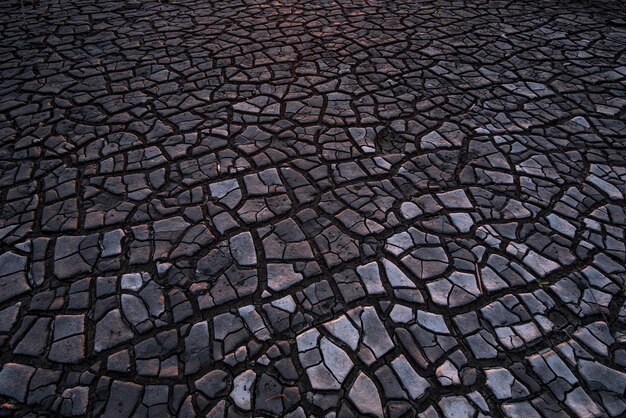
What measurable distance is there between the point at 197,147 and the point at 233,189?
26.0 inches

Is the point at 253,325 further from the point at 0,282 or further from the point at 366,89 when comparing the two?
the point at 366,89

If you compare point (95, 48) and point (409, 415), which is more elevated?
point (95, 48)

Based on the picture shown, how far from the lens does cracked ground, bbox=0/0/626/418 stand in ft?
8.21

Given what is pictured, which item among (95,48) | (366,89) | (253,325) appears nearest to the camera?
(253,325)

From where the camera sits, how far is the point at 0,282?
299 centimetres

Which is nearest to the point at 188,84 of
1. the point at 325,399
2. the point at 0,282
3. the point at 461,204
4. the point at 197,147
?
the point at 197,147

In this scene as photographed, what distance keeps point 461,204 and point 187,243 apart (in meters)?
2.02

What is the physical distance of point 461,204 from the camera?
354 cm

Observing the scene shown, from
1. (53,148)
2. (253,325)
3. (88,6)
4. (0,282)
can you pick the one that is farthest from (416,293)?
(88,6)

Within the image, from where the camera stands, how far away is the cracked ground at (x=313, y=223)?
250 centimetres

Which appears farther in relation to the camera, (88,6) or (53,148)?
(88,6)

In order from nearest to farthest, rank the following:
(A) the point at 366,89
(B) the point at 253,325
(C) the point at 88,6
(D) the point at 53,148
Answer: (B) the point at 253,325 → (D) the point at 53,148 → (A) the point at 366,89 → (C) the point at 88,6

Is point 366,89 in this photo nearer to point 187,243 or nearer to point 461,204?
point 461,204

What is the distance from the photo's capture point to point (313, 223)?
339 cm
